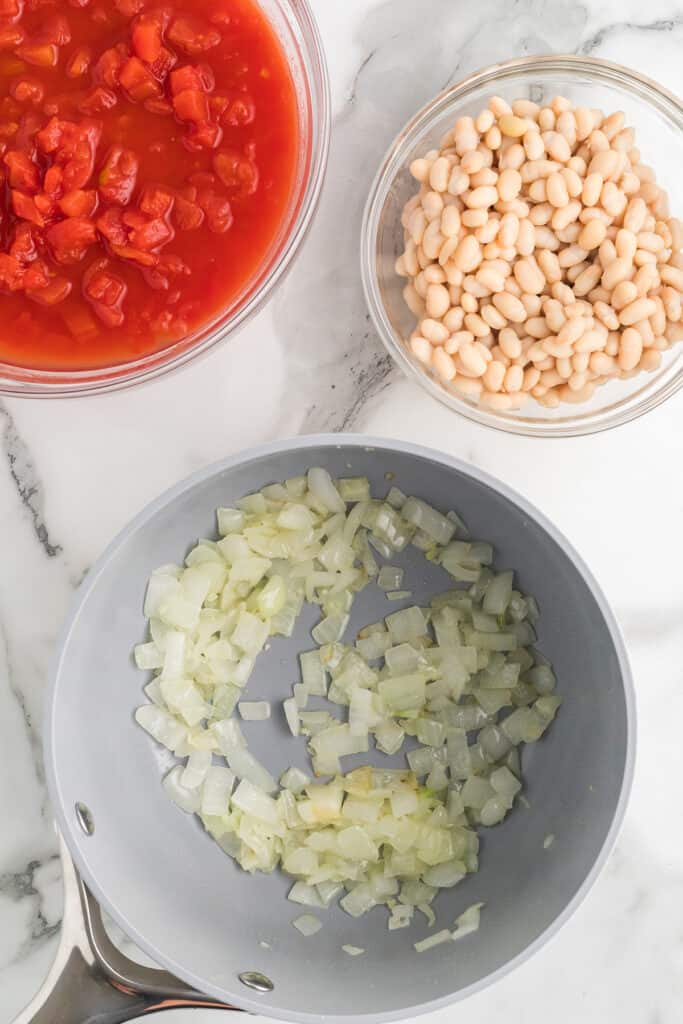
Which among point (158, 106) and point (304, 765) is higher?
point (158, 106)

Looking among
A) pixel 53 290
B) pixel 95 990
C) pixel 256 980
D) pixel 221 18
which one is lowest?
pixel 95 990

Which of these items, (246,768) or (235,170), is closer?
(235,170)

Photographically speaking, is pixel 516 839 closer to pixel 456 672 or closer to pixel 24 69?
pixel 456 672

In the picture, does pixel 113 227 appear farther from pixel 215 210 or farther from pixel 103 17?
pixel 103 17

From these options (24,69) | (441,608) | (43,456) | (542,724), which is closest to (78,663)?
(43,456)

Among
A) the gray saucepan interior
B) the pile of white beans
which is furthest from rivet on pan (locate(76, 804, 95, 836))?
the pile of white beans

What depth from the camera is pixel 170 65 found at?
129cm

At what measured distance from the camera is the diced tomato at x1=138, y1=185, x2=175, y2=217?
127cm

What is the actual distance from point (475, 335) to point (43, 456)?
2.20ft

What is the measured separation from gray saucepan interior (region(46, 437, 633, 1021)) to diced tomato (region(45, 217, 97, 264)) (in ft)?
1.15

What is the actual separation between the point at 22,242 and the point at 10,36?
10.6 inches

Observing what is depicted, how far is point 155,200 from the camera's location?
4.17ft

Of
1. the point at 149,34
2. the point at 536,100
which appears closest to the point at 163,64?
the point at 149,34

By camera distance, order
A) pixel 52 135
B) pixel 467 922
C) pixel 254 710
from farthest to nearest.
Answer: pixel 254 710
pixel 467 922
pixel 52 135
